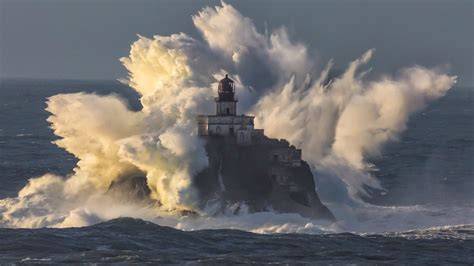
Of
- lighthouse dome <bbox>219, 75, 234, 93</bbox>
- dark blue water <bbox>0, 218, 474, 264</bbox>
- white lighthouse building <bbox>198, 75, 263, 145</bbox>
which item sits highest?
lighthouse dome <bbox>219, 75, 234, 93</bbox>

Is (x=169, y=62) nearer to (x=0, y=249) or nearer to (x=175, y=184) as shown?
(x=175, y=184)

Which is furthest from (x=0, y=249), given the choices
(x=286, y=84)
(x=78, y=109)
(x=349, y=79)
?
(x=349, y=79)

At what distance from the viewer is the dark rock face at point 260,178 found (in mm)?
99062

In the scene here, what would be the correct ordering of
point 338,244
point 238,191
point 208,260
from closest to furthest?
point 208,260
point 338,244
point 238,191

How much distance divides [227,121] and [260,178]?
594cm

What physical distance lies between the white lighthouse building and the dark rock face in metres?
0.78

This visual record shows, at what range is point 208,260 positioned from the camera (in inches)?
3184

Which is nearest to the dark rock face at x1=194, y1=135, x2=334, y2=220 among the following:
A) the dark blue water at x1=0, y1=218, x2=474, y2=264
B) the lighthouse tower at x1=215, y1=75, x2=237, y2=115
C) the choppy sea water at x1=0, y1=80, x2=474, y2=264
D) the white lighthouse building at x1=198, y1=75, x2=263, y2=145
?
the white lighthouse building at x1=198, y1=75, x2=263, y2=145

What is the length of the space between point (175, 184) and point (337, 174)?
24370 mm

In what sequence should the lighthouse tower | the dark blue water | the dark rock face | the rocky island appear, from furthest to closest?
1. the lighthouse tower
2. the rocky island
3. the dark rock face
4. the dark blue water

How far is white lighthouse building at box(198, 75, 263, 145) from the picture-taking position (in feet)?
340

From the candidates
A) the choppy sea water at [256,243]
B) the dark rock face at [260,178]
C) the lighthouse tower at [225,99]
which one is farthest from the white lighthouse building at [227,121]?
the choppy sea water at [256,243]

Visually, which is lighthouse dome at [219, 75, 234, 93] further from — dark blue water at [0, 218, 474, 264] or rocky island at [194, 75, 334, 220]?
dark blue water at [0, 218, 474, 264]

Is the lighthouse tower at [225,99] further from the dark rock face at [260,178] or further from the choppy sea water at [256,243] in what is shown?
the choppy sea water at [256,243]
